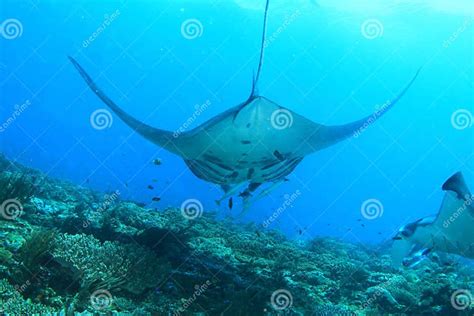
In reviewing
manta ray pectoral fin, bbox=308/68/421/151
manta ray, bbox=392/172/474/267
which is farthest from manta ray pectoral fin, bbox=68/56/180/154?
manta ray, bbox=392/172/474/267

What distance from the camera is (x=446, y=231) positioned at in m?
6.14

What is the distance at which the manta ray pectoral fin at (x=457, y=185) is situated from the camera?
559 centimetres

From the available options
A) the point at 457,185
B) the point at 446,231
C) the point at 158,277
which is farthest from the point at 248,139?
the point at 446,231

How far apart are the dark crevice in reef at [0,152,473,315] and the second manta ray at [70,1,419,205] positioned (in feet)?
4.55

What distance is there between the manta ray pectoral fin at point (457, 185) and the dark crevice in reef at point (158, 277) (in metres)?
1.60

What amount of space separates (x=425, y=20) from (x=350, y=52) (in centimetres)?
1634

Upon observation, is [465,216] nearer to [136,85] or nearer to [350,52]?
[350,52]

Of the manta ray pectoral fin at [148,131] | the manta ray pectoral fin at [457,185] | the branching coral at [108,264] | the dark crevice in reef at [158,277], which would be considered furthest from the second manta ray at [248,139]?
the branching coral at [108,264]

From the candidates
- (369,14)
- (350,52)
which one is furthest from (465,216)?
(350,52)

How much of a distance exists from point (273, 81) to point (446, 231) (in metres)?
62.0

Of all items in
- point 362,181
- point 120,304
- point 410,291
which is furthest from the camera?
point 362,181

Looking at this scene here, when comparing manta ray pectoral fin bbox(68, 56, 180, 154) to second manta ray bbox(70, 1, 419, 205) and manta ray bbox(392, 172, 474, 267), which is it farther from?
manta ray bbox(392, 172, 474, 267)

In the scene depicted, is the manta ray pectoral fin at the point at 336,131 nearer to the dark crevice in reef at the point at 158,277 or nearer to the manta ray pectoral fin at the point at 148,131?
the manta ray pectoral fin at the point at 148,131

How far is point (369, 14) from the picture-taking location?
34469 millimetres
